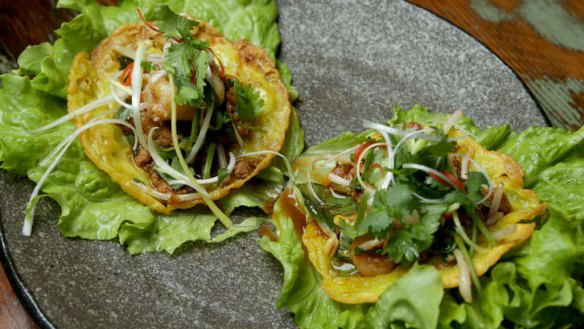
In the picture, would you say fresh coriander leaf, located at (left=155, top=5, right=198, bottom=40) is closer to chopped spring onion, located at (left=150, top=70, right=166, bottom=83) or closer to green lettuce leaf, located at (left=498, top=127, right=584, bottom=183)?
chopped spring onion, located at (left=150, top=70, right=166, bottom=83)

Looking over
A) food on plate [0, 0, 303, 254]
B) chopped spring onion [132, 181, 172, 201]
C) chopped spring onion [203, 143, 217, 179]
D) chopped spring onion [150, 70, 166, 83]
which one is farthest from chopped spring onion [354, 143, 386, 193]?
chopped spring onion [150, 70, 166, 83]

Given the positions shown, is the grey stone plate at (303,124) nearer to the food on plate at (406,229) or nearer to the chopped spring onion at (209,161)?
the food on plate at (406,229)

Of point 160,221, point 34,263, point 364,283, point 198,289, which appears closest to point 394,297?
point 364,283

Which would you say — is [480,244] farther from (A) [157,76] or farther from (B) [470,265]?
(A) [157,76]

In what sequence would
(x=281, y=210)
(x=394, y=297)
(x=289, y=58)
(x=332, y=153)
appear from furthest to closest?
(x=289, y=58) → (x=332, y=153) → (x=281, y=210) → (x=394, y=297)

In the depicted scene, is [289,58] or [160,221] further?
[289,58]

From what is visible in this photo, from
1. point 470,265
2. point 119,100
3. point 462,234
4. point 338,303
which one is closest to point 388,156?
point 462,234

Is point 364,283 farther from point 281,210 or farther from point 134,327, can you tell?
point 134,327

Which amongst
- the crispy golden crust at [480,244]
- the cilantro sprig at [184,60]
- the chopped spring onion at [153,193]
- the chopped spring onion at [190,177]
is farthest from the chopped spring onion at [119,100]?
the crispy golden crust at [480,244]
